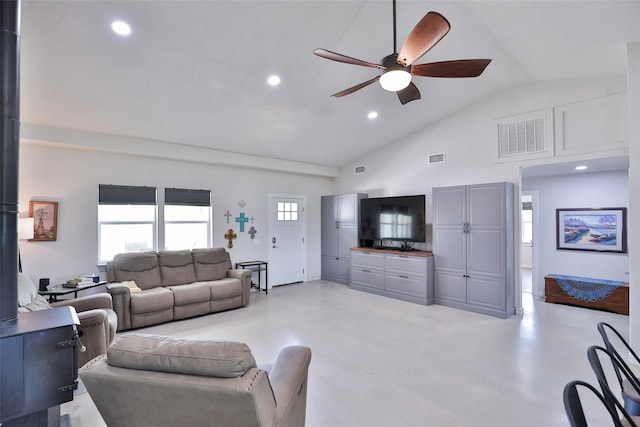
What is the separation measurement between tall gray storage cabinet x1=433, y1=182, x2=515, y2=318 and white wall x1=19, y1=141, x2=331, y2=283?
11.7 ft

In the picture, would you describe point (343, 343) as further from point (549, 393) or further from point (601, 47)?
point (601, 47)

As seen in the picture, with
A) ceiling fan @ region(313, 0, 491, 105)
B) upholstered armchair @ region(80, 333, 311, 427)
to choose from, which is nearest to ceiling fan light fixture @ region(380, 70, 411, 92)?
ceiling fan @ region(313, 0, 491, 105)

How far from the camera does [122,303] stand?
406cm

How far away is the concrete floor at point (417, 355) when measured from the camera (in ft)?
7.83

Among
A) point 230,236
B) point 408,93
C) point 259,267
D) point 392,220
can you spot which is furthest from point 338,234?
→ point 408,93

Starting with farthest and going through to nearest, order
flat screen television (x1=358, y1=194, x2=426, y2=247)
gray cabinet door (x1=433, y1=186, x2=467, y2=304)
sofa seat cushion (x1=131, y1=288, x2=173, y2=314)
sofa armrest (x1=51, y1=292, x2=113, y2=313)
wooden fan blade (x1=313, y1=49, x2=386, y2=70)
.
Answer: flat screen television (x1=358, y1=194, x2=426, y2=247), gray cabinet door (x1=433, y1=186, x2=467, y2=304), sofa seat cushion (x1=131, y1=288, x2=173, y2=314), sofa armrest (x1=51, y1=292, x2=113, y2=313), wooden fan blade (x1=313, y1=49, x2=386, y2=70)

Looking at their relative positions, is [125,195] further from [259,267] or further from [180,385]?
[180,385]

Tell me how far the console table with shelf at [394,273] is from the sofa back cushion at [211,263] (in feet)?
8.50

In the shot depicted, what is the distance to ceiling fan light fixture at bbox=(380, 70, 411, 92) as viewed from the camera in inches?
101

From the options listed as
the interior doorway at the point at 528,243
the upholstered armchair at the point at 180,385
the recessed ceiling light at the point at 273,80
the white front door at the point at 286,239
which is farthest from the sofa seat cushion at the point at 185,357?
the white front door at the point at 286,239

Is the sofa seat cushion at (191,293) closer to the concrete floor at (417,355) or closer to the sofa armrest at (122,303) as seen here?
the concrete floor at (417,355)

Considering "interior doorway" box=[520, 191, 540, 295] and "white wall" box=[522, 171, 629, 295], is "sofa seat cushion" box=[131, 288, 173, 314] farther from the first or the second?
"white wall" box=[522, 171, 629, 295]

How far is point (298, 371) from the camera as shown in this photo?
1845 mm

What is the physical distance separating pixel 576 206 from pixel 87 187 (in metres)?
8.02
